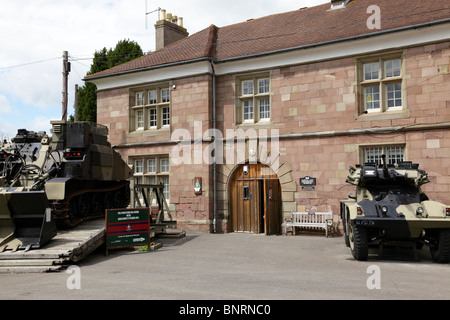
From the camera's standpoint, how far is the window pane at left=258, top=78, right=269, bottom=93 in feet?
53.7

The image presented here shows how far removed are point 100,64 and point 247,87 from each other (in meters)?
20.1

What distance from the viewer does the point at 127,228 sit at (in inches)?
437

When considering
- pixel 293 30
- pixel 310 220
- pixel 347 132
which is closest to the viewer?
pixel 347 132

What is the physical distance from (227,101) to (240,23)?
4800mm

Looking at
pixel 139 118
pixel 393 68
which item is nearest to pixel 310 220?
pixel 393 68

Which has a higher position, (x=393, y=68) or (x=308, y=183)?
(x=393, y=68)

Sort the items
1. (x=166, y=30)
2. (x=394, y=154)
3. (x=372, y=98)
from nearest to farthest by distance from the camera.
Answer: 1. (x=394, y=154)
2. (x=372, y=98)
3. (x=166, y=30)

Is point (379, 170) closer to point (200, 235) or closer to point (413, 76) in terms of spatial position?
point (413, 76)

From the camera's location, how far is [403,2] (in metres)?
15.5

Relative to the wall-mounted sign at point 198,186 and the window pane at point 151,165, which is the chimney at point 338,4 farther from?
the window pane at point 151,165

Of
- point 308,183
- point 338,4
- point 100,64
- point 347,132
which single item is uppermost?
point 100,64

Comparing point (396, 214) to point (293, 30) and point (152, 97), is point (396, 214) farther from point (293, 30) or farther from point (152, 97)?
point (152, 97)

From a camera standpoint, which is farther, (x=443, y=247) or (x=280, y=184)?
(x=280, y=184)

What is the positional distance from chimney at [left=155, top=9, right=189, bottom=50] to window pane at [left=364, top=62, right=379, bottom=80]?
10434mm
